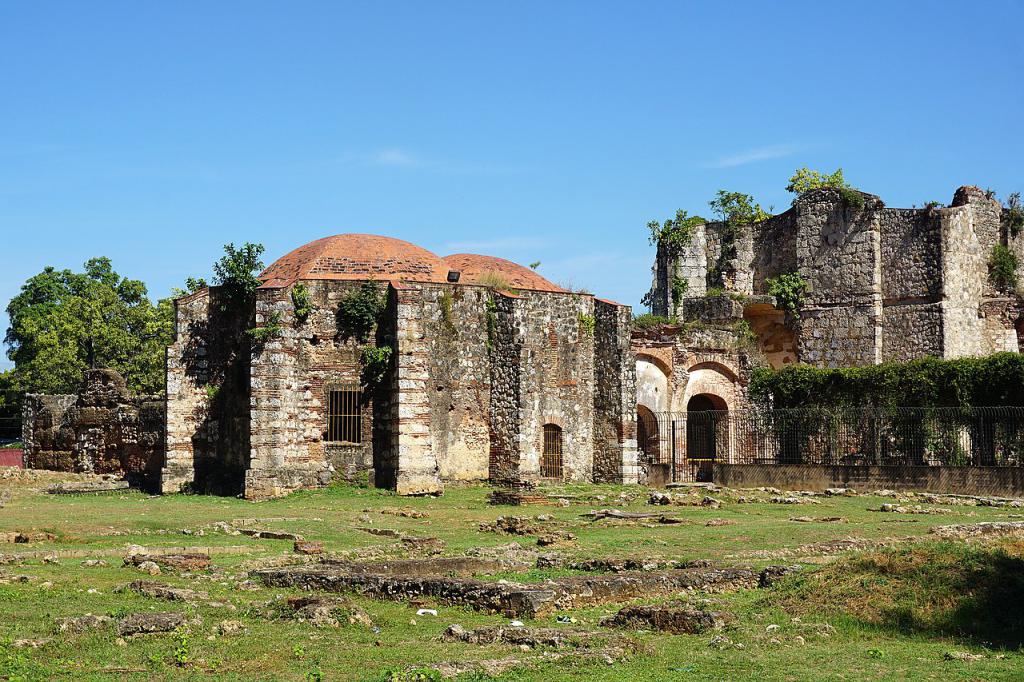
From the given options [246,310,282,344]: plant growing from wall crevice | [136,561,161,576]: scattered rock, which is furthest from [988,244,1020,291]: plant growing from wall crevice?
[136,561,161,576]: scattered rock

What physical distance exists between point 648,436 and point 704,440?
1.71m

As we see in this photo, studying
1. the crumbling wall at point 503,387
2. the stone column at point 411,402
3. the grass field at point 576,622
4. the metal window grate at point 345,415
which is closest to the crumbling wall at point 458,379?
the crumbling wall at point 503,387

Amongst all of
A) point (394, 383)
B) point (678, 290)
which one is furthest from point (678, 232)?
point (394, 383)

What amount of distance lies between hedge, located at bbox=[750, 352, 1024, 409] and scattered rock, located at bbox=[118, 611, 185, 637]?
22913 millimetres

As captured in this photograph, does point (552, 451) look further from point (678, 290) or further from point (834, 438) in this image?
point (678, 290)

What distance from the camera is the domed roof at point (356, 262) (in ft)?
97.6

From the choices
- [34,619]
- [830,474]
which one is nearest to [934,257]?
[830,474]

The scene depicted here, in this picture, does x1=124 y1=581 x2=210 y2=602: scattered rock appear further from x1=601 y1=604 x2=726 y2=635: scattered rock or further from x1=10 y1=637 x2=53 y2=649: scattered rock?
x1=601 y1=604 x2=726 y2=635: scattered rock

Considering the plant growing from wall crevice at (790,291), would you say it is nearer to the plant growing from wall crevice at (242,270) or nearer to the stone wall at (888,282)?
the stone wall at (888,282)

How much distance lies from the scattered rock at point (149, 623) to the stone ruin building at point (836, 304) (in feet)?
82.6

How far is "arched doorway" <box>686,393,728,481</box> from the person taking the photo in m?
33.3

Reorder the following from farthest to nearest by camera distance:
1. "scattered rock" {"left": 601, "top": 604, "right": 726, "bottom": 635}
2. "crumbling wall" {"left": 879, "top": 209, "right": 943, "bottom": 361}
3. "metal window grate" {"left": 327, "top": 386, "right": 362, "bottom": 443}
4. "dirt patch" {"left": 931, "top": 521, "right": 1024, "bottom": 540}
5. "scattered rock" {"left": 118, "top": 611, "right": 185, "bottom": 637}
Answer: "crumbling wall" {"left": 879, "top": 209, "right": 943, "bottom": 361}, "metal window grate" {"left": 327, "top": 386, "right": 362, "bottom": 443}, "dirt patch" {"left": 931, "top": 521, "right": 1024, "bottom": 540}, "scattered rock" {"left": 601, "top": 604, "right": 726, "bottom": 635}, "scattered rock" {"left": 118, "top": 611, "right": 185, "bottom": 637}

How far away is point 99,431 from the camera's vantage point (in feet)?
106

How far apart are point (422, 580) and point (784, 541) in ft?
22.7
